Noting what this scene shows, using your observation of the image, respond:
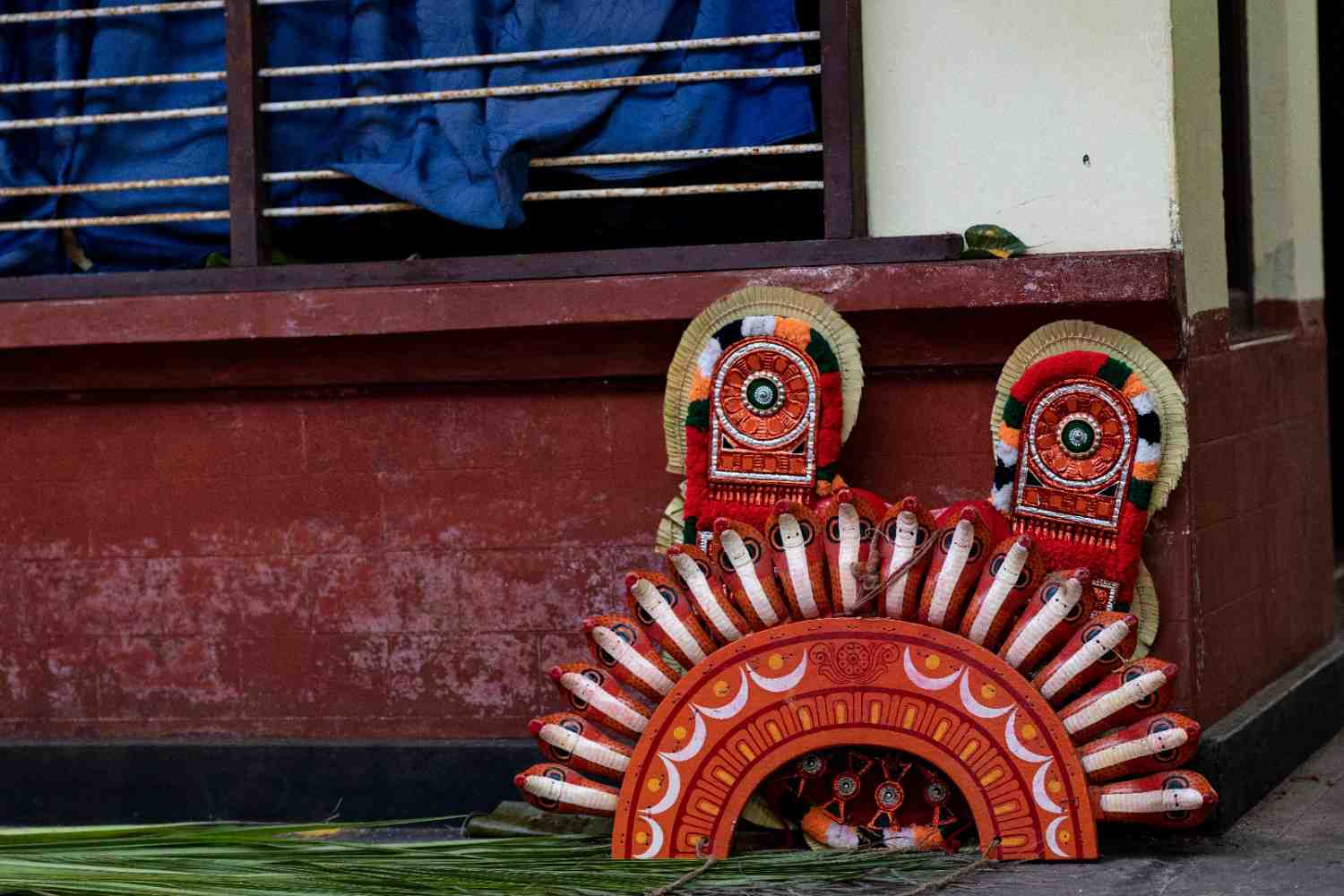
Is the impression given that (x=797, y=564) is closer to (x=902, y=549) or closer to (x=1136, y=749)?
(x=902, y=549)

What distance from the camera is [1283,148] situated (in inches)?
243

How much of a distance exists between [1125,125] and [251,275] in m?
2.34

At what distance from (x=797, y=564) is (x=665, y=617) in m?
0.34

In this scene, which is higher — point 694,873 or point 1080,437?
point 1080,437

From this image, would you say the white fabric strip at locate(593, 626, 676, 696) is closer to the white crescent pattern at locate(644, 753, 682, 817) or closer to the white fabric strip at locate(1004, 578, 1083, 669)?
the white crescent pattern at locate(644, 753, 682, 817)

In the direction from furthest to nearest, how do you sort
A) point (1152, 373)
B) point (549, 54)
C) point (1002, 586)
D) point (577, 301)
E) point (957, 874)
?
point (549, 54)
point (577, 301)
point (1152, 373)
point (1002, 586)
point (957, 874)

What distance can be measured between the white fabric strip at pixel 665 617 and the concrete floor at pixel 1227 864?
82 cm

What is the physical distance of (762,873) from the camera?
4.33 meters

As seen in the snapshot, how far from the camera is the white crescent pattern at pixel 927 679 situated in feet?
14.2

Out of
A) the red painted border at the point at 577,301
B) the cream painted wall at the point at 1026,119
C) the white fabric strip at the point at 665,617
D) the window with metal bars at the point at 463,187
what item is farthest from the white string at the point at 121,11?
the white fabric strip at the point at 665,617

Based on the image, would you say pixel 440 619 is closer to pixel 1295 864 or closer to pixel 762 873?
pixel 762 873

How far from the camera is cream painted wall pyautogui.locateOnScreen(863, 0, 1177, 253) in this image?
478 cm

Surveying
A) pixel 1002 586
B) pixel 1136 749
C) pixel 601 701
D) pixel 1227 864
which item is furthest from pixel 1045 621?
pixel 601 701

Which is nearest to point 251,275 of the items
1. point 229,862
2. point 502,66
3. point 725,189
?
point 502,66
